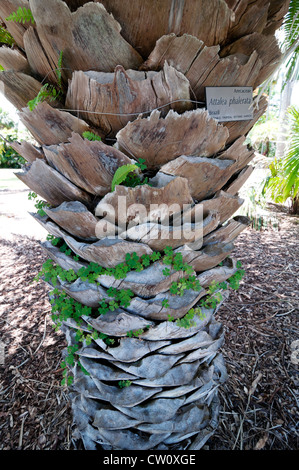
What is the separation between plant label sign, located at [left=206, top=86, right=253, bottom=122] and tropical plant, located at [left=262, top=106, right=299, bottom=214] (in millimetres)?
4247

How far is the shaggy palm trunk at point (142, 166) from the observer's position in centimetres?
109

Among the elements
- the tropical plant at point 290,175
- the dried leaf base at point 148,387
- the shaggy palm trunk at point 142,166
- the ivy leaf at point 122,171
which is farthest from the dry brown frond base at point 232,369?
the tropical plant at point 290,175

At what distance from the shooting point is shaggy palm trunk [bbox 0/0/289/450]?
1095 millimetres

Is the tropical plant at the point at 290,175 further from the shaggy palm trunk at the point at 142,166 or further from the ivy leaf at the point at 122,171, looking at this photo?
the ivy leaf at the point at 122,171

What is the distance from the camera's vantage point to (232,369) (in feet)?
7.62

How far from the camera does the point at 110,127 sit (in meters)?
1.22

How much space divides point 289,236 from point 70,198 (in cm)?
460

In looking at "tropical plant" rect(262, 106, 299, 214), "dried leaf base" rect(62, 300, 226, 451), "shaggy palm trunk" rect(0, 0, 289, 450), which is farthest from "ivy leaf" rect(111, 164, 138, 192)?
"tropical plant" rect(262, 106, 299, 214)

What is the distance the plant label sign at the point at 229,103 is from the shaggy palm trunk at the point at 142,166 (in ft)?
0.11

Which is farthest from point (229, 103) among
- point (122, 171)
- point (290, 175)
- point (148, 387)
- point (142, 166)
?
point (290, 175)

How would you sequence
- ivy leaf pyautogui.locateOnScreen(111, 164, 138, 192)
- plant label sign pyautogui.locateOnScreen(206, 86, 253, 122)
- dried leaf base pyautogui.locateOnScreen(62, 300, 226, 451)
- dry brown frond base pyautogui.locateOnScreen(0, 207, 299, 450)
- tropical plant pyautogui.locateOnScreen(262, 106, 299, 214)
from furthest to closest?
tropical plant pyautogui.locateOnScreen(262, 106, 299, 214), dry brown frond base pyautogui.locateOnScreen(0, 207, 299, 450), dried leaf base pyautogui.locateOnScreen(62, 300, 226, 451), plant label sign pyautogui.locateOnScreen(206, 86, 253, 122), ivy leaf pyautogui.locateOnScreen(111, 164, 138, 192)

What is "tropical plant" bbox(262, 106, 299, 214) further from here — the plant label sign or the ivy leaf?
the ivy leaf

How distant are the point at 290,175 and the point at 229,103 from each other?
4443 mm
